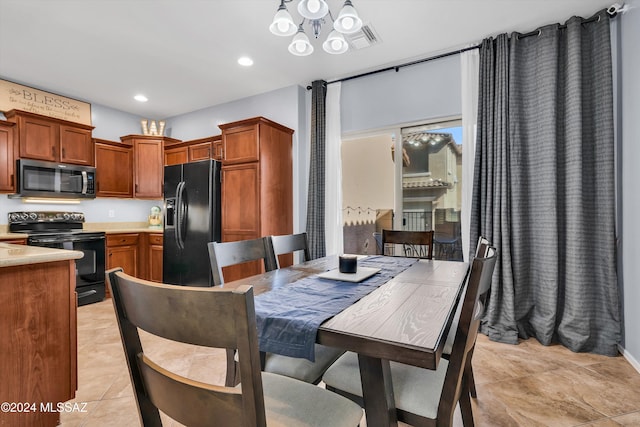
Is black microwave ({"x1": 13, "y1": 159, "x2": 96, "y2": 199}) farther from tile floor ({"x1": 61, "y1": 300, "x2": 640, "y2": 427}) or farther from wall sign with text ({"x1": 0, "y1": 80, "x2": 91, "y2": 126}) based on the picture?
tile floor ({"x1": 61, "y1": 300, "x2": 640, "y2": 427})

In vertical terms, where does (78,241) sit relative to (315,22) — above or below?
below

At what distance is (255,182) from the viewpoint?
3416 mm

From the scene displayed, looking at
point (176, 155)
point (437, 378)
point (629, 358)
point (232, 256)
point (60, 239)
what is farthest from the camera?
point (176, 155)

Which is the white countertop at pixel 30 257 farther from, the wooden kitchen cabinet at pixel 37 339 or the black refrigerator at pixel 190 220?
the black refrigerator at pixel 190 220

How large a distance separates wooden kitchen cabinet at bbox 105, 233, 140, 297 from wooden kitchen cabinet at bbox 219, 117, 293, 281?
1.57 metres

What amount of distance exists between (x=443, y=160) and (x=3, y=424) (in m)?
3.66

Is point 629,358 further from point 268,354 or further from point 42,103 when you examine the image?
point 42,103

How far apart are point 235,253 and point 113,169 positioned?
3693 millimetres

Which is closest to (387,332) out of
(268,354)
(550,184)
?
(268,354)

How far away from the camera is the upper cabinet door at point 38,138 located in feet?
11.3

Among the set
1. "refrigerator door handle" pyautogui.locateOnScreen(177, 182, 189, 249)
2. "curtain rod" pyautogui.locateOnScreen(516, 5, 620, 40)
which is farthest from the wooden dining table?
"refrigerator door handle" pyautogui.locateOnScreen(177, 182, 189, 249)

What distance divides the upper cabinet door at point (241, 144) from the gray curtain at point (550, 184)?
7.38 ft

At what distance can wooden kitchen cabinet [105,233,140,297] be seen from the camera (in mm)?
3998

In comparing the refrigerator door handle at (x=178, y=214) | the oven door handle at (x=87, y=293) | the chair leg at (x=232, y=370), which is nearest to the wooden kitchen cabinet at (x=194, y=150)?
the refrigerator door handle at (x=178, y=214)
